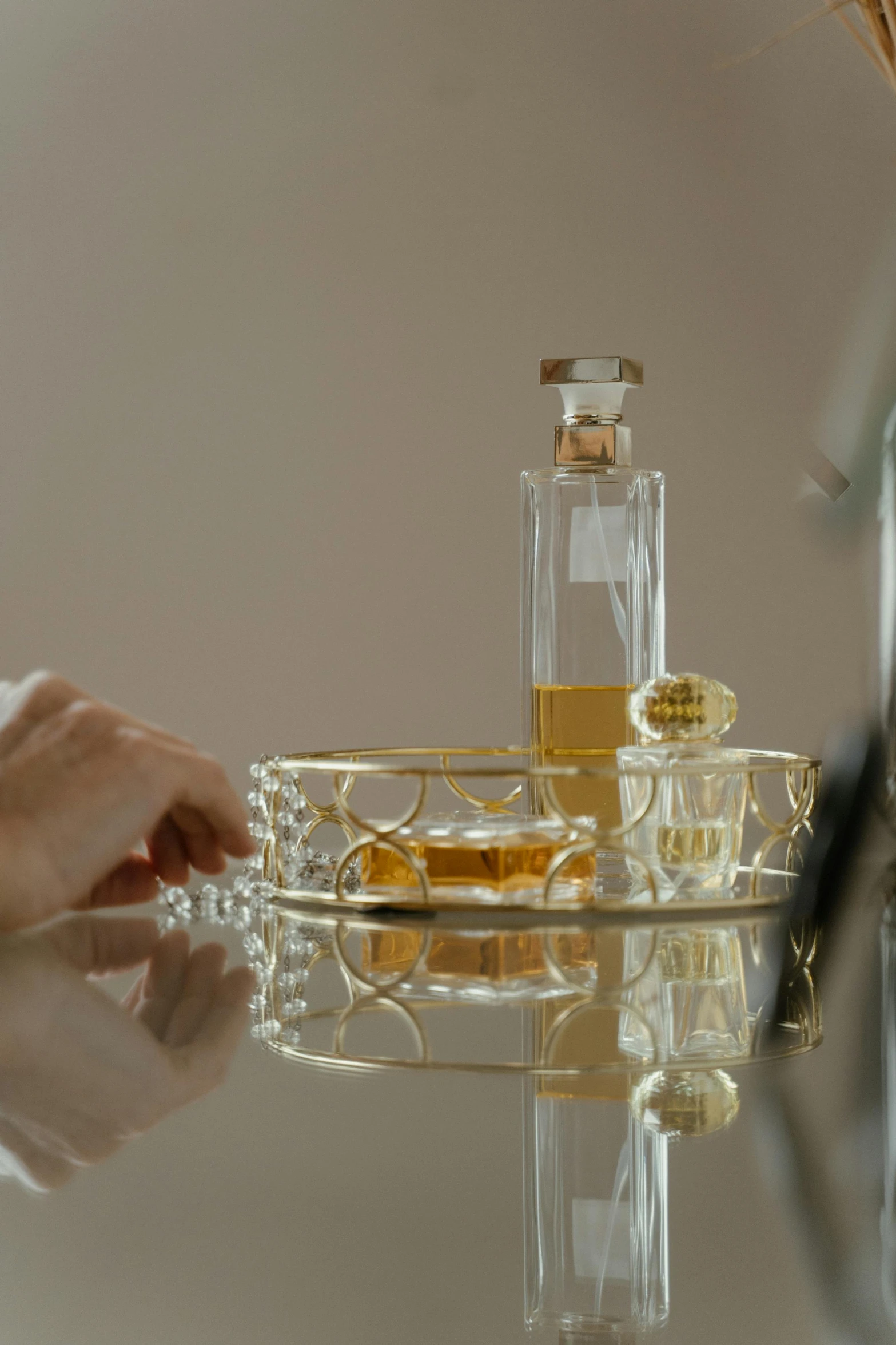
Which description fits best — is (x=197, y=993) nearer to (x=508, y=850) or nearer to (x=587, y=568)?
(x=508, y=850)

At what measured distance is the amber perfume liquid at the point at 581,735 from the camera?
580 millimetres

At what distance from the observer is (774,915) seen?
0.52m

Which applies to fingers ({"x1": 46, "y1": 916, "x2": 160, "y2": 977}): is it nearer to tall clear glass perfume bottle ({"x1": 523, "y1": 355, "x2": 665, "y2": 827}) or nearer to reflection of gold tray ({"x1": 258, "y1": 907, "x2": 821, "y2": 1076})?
reflection of gold tray ({"x1": 258, "y1": 907, "x2": 821, "y2": 1076})

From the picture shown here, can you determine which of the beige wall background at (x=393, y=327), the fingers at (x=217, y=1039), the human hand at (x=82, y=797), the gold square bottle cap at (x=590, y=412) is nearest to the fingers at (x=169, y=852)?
the human hand at (x=82, y=797)

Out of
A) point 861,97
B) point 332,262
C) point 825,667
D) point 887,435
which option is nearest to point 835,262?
point 861,97

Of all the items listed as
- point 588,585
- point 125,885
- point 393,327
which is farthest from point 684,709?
point 393,327

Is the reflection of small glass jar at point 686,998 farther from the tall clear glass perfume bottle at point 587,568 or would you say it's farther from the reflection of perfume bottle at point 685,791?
the tall clear glass perfume bottle at point 587,568

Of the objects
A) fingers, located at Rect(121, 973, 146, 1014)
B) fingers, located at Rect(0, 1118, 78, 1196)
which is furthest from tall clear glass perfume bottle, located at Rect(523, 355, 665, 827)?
fingers, located at Rect(0, 1118, 78, 1196)

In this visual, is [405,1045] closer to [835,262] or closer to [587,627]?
[587,627]

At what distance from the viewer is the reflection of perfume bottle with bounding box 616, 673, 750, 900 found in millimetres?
500

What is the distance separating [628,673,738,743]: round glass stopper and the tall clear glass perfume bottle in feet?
0.28

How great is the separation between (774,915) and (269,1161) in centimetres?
30

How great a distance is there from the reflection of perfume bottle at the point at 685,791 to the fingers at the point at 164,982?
0.17 meters

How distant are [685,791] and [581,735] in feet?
0.38
